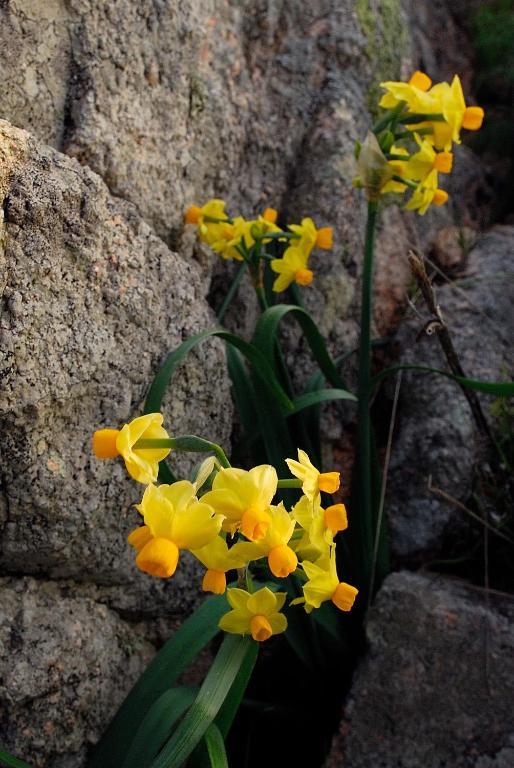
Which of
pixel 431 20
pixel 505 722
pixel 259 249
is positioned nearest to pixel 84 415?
pixel 259 249

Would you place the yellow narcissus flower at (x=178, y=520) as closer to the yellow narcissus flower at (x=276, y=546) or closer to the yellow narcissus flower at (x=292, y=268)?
the yellow narcissus flower at (x=276, y=546)

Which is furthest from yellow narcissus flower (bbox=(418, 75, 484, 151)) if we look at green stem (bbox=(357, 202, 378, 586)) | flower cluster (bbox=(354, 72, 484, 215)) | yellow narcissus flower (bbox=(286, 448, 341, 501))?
yellow narcissus flower (bbox=(286, 448, 341, 501))

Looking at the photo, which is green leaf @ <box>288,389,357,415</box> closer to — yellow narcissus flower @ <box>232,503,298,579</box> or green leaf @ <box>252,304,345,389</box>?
green leaf @ <box>252,304,345,389</box>

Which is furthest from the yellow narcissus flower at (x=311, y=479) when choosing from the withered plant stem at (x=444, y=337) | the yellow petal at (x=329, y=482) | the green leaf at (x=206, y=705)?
the withered plant stem at (x=444, y=337)

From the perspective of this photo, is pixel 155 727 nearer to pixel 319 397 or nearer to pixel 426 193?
pixel 319 397

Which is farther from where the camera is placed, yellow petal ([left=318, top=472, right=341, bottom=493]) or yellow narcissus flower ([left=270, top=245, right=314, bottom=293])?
yellow narcissus flower ([left=270, top=245, right=314, bottom=293])

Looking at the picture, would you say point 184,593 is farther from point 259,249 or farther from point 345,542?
point 259,249
